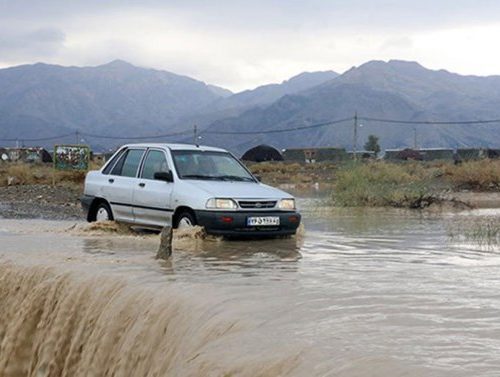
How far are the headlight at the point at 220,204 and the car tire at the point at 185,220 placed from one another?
40 centimetres

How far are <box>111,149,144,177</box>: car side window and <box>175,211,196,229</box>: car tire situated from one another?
5.30 feet

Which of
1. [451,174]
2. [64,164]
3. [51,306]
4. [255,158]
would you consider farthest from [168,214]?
[255,158]

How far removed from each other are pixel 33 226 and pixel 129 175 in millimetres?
3728

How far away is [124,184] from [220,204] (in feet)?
8.00

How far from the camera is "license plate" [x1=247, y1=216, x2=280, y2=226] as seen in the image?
11.9m

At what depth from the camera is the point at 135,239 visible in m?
12.7

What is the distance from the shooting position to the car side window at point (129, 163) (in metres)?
13.7

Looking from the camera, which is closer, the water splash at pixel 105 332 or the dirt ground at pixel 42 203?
the water splash at pixel 105 332

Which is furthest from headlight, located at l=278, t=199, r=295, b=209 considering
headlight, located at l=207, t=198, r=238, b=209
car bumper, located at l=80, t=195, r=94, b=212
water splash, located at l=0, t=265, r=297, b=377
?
water splash, located at l=0, t=265, r=297, b=377

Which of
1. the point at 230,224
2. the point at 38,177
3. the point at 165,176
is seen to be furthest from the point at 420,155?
the point at 230,224

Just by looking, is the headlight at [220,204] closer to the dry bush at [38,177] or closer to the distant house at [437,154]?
the dry bush at [38,177]

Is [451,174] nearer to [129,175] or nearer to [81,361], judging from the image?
[129,175]

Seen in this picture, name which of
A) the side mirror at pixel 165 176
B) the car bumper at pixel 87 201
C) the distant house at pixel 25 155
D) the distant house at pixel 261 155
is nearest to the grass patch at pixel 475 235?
the side mirror at pixel 165 176

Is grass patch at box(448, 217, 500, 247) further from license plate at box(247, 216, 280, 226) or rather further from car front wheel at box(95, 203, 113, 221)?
car front wheel at box(95, 203, 113, 221)
